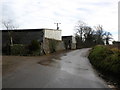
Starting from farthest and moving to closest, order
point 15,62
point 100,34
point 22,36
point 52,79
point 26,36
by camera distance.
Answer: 1. point 100,34
2. point 22,36
3. point 26,36
4. point 15,62
5. point 52,79

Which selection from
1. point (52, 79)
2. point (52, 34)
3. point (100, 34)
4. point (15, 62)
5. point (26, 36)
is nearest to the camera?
point (52, 79)

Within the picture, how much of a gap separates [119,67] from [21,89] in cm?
752

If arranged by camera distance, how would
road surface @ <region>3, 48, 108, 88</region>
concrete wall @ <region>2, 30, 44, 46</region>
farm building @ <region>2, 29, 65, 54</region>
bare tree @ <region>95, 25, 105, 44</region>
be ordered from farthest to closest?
bare tree @ <region>95, 25, 105, 44</region>, concrete wall @ <region>2, 30, 44, 46</region>, farm building @ <region>2, 29, 65, 54</region>, road surface @ <region>3, 48, 108, 88</region>

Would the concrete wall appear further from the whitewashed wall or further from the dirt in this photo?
the dirt

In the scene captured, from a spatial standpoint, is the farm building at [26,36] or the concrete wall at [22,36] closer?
the farm building at [26,36]

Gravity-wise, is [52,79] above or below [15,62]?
above

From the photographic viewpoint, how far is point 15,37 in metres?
43.2

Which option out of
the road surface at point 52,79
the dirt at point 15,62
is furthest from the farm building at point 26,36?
the road surface at point 52,79

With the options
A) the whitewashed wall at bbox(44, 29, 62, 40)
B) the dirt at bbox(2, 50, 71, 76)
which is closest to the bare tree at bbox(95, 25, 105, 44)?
the whitewashed wall at bbox(44, 29, 62, 40)

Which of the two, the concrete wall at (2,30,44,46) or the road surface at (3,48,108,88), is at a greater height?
the concrete wall at (2,30,44,46)

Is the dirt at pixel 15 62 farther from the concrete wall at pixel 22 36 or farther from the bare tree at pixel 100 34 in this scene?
the bare tree at pixel 100 34

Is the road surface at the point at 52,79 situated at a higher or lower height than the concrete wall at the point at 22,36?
lower

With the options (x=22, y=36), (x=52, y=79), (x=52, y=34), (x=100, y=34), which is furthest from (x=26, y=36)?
(x=100, y=34)

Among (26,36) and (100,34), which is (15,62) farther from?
(100,34)
